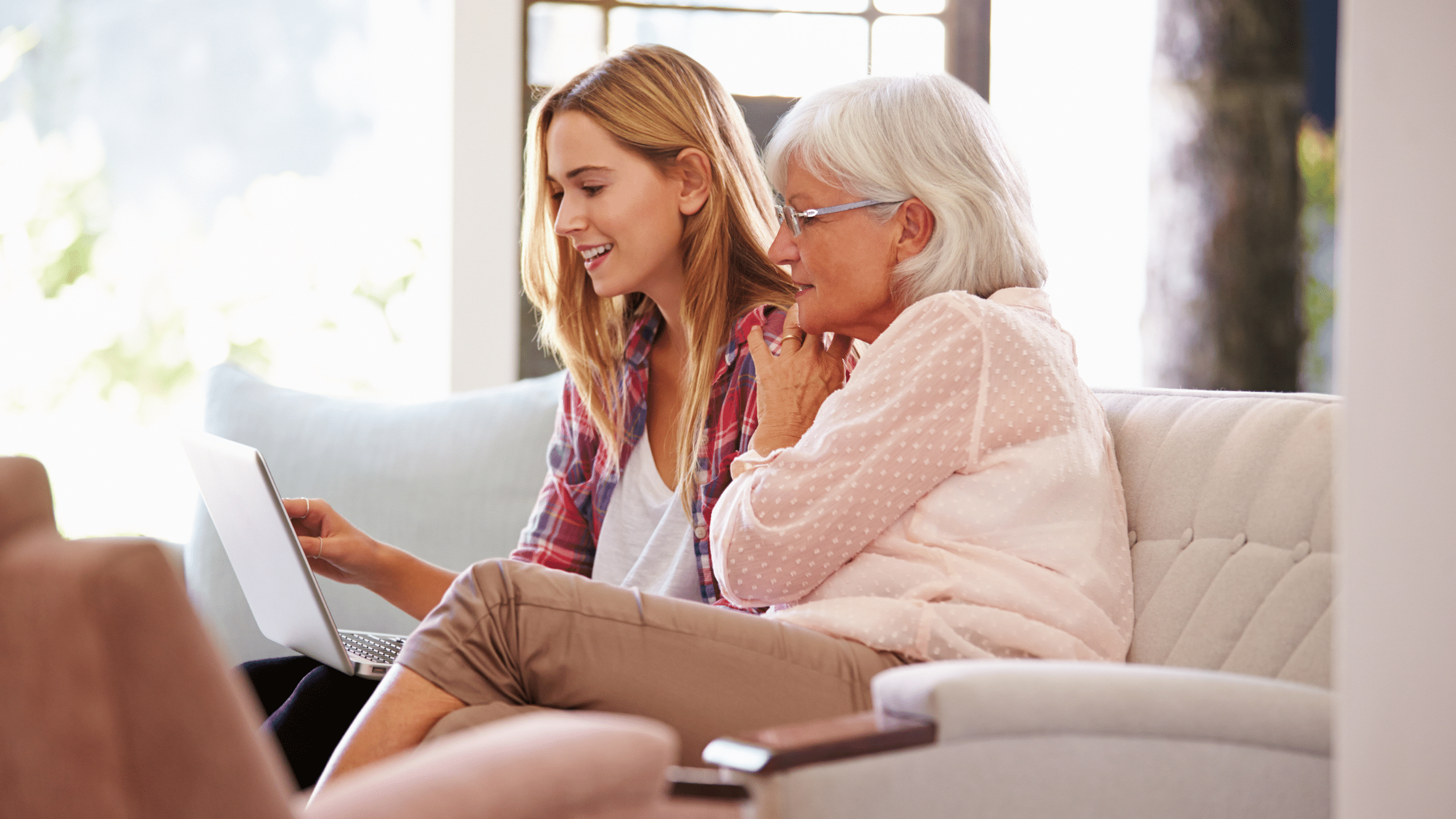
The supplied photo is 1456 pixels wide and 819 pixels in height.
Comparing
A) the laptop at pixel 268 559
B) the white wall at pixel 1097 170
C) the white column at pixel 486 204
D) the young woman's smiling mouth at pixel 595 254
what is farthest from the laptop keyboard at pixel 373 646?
the white wall at pixel 1097 170

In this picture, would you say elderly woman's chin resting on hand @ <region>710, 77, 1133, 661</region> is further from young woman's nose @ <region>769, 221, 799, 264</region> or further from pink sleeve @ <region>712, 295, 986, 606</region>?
young woman's nose @ <region>769, 221, 799, 264</region>

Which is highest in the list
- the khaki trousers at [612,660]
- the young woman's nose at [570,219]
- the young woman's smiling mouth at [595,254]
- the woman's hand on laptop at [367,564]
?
the young woman's nose at [570,219]

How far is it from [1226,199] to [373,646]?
268 centimetres

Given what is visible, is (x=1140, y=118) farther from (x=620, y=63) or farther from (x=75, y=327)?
(x=75, y=327)

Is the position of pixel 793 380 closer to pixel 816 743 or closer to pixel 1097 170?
pixel 816 743

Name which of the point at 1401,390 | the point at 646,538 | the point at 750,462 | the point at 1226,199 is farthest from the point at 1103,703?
the point at 1226,199

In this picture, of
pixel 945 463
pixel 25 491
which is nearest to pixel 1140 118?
pixel 945 463

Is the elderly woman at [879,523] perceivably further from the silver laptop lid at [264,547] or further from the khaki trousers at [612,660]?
the silver laptop lid at [264,547]

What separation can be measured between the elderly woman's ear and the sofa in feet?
1.07

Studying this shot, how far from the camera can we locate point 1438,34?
0.75 metres

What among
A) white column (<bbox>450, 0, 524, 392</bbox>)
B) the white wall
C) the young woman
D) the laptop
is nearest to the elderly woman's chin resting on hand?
the young woman

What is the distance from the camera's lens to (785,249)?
160cm

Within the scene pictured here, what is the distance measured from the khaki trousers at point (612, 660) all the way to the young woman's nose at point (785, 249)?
20.9 inches

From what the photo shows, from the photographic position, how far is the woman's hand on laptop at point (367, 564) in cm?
181
